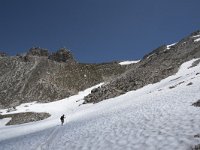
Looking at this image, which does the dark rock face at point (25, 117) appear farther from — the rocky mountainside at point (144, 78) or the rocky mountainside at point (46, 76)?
the rocky mountainside at point (46, 76)

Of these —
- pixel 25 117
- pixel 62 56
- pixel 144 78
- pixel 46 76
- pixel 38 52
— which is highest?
pixel 38 52

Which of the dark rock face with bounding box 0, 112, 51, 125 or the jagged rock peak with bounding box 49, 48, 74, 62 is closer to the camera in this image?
the dark rock face with bounding box 0, 112, 51, 125

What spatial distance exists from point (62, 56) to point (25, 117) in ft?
205

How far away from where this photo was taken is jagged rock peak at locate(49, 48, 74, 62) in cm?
12200

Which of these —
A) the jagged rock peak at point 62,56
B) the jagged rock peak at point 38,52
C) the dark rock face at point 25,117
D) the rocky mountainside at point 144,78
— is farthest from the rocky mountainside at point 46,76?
the rocky mountainside at point 144,78

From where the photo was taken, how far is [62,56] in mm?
122875

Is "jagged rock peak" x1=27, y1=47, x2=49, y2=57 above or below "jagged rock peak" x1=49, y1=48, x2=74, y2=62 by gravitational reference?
above

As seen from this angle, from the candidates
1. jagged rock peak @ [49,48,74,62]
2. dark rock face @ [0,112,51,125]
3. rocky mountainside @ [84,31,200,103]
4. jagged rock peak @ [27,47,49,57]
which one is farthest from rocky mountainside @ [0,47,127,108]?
rocky mountainside @ [84,31,200,103]

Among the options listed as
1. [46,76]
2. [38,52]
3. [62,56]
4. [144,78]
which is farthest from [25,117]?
[38,52]

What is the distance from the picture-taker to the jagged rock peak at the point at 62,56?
122 meters

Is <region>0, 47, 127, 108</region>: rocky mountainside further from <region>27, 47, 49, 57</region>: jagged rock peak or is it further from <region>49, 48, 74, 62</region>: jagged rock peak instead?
<region>27, 47, 49, 57</region>: jagged rock peak

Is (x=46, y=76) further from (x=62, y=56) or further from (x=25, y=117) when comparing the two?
(x=25, y=117)

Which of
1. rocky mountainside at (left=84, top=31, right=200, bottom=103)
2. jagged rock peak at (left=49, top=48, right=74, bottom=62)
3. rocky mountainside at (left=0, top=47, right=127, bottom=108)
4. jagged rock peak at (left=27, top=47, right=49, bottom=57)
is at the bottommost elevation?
rocky mountainside at (left=84, top=31, right=200, bottom=103)

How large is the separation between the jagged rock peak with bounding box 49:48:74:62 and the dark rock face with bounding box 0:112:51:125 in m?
59.3
